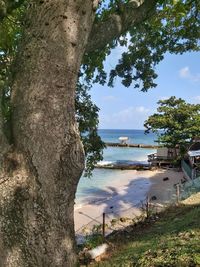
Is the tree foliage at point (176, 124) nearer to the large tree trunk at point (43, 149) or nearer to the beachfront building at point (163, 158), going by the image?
the beachfront building at point (163, 158)

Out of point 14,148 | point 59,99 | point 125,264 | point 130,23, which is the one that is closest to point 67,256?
point 14,148

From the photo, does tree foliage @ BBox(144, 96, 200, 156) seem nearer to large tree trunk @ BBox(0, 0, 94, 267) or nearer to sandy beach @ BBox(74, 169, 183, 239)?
sandy beach @ BBox(74, 169, 183, 239)

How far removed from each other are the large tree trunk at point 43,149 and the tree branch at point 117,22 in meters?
0.44

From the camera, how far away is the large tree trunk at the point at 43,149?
2.65 m

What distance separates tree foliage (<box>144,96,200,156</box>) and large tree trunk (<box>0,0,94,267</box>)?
80.6 feet

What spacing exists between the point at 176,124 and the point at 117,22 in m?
24.3

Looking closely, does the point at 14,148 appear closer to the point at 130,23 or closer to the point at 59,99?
the point at 59,99

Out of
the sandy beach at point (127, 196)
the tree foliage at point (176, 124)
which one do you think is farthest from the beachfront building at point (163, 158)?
the tree foliage at point (176, 124)

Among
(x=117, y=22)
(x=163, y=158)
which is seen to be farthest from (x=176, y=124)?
(x=117, y=22)

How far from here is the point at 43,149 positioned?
272cm

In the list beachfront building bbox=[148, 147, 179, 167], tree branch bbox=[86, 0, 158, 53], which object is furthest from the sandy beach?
tree branch bbox=[86, 0, 158, 53]

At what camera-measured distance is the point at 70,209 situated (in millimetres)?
2861

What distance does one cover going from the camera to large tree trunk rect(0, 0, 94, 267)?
2652 mm

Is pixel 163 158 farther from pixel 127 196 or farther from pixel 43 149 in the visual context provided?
pixel 43 149
